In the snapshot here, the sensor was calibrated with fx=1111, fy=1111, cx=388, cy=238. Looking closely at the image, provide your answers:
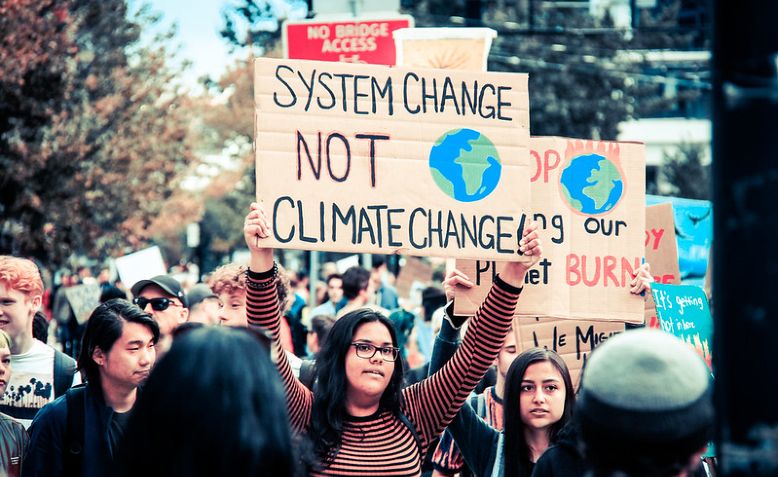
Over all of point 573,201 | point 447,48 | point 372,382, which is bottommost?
point 372,382

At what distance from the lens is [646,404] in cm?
221

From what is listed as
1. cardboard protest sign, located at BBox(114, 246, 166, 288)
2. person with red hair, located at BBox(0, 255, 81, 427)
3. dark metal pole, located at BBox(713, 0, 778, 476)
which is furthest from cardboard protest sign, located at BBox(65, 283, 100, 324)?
dark metal pole, located at BBox(713, 0, 778, 476)

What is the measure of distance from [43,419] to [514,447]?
6.08 feet

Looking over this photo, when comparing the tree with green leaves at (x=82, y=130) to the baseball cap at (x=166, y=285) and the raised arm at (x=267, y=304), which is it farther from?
the raised arm at (x=267, y=304)

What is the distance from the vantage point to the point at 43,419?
419 centimetres

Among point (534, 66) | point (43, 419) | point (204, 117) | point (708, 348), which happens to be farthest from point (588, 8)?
point (43, 419)

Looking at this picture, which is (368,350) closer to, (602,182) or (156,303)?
(602,182)

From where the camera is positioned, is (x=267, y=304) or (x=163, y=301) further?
(x=163, y=301)

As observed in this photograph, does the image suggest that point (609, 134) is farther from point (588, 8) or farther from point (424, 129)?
point (424, 129)

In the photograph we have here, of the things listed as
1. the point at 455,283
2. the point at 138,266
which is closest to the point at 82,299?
the point at 138,266

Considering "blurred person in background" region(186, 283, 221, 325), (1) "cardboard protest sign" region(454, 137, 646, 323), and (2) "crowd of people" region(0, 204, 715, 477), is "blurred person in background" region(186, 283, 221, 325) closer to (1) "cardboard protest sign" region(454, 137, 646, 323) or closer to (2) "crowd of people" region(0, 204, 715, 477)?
(2) "crowd of people" region(0, 204, 715, 477)

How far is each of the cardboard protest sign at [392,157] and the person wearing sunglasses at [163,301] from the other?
2.65 m

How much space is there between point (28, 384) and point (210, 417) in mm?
3423

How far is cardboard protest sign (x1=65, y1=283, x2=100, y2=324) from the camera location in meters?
9.71
